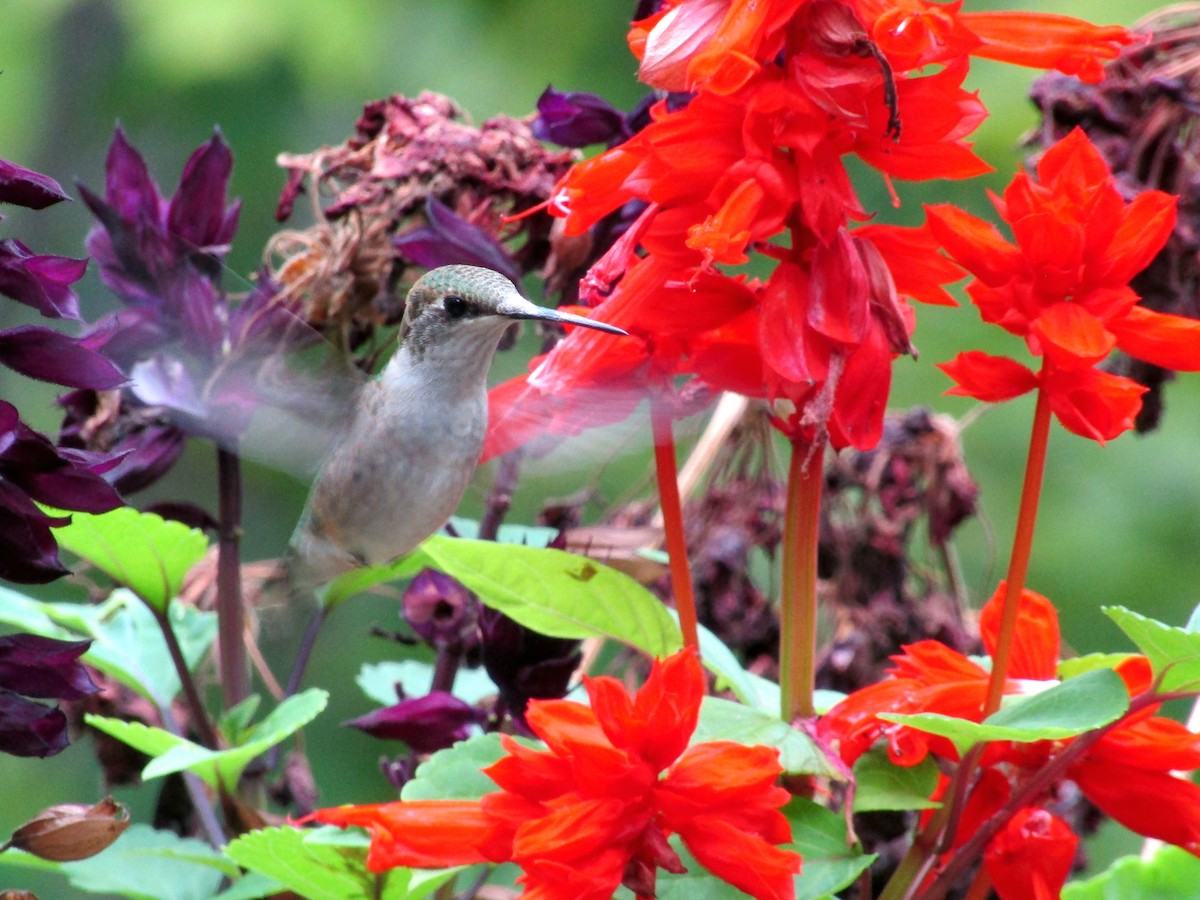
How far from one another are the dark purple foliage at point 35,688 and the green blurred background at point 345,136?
65.1 inches

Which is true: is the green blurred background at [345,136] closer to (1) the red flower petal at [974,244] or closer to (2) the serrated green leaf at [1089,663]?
(2) the serrated green leaf at [1089,663]

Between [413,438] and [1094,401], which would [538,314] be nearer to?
[413,438]

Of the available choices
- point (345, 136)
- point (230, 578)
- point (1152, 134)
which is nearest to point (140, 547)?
point (230, 578)

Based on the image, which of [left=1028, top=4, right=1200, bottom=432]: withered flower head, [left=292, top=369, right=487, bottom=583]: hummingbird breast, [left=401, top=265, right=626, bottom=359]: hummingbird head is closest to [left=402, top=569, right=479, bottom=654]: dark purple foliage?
[left=292, top=369, right=487, bottom=583]: hummingbird breast

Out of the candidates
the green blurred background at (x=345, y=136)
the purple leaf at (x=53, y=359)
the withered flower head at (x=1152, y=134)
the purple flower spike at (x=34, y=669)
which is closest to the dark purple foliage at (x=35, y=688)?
the purple flower spike at (x=34, y=669)

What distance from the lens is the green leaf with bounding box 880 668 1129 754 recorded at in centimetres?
62

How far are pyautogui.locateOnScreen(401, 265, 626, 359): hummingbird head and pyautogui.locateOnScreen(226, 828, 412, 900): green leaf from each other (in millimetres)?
355

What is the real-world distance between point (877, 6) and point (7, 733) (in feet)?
1.68

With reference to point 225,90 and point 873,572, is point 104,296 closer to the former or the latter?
point 873,572

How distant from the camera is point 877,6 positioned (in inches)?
24.9

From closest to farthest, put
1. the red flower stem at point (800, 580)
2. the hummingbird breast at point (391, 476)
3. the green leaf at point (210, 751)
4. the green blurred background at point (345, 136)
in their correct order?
the red flower stem at point (800, 580) < the green leaf at point (210, 751) < the hummingbird breast at point (391, 476) < the green blurred background at point (345, 136)

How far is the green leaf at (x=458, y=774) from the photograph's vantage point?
0.73 m

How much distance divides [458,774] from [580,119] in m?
0.46

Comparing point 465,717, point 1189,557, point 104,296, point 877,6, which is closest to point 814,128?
point 877,6
